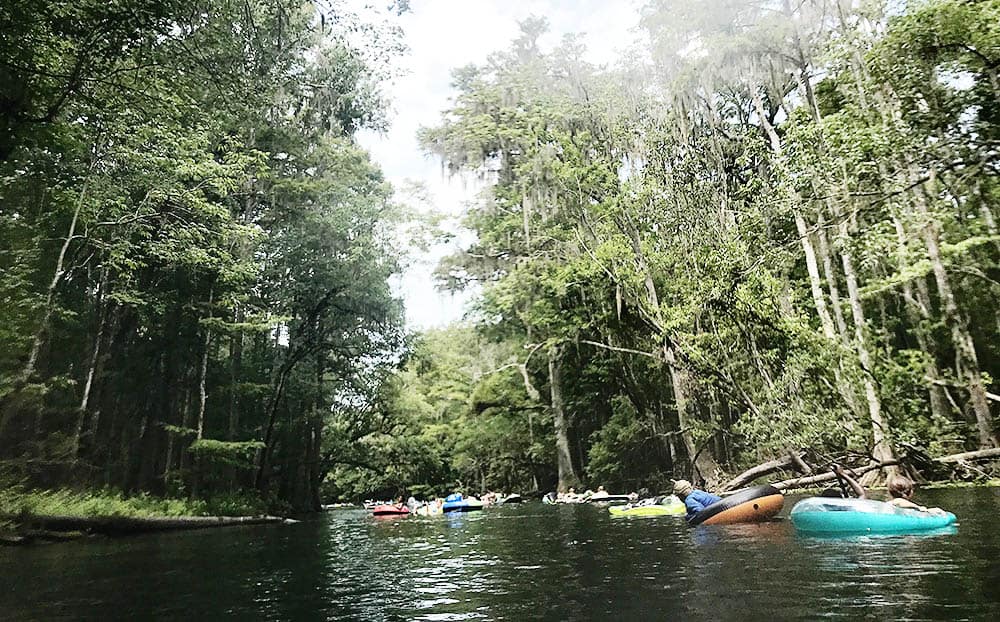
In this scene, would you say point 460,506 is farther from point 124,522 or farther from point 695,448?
point 124,522

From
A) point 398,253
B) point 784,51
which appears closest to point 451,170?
point 398,253

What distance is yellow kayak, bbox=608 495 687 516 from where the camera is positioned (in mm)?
16031

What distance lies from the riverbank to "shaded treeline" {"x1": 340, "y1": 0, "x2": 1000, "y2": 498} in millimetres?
13917

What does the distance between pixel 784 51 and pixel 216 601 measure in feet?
68.1

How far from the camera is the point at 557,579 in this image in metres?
6.63

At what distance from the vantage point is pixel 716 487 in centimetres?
1891

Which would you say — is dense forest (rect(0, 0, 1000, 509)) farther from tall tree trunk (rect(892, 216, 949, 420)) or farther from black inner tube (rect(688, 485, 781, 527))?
black inner tube (rect(688, 485, 781, 527))

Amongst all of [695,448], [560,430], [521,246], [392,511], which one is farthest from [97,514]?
[521,246]

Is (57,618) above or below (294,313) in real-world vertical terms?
Answer: below

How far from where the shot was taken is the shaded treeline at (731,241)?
1146 centimetres

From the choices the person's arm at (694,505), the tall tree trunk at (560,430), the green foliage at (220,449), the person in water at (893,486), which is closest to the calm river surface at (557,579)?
the person in water at (893,486)

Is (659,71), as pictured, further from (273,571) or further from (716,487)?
(273,571)

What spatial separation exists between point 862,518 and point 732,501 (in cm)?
292

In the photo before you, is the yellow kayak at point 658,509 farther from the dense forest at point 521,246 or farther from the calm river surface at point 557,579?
the calm river surface at point 557,579
